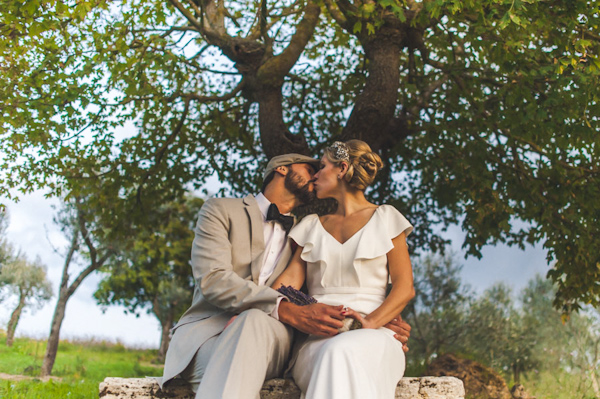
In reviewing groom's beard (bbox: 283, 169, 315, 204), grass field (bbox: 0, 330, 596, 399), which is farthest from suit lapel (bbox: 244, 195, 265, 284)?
grass field (bbox: 0, 330, 596, 399)

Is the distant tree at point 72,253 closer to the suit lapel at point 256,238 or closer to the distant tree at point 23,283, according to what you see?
the distant tree at point 23,283

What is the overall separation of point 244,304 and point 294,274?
2.27 ft

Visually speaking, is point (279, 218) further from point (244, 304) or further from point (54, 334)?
point (54, 334)

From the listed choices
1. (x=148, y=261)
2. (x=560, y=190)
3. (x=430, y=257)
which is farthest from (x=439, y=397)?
(x=148, y=261)

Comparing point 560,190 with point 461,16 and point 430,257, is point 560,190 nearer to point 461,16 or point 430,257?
point 461,16

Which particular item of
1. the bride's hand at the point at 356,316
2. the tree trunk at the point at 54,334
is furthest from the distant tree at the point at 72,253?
the bride's hand at the point at 356,316

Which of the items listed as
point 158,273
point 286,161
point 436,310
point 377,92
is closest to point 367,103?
point 377,92

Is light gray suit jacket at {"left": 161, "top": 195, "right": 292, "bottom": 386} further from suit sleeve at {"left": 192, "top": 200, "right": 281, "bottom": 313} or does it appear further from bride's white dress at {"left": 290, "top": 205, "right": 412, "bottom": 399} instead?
bride's white dress at {"left": 290, "top": 205, "right": 412, "bottom": 399}

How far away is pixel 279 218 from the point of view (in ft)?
15.4

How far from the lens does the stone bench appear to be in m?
3.65

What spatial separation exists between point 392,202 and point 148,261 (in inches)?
464

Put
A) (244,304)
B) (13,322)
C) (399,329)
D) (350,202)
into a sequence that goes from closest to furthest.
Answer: (244,304) → (399,329) → (350,202) → (13,322)

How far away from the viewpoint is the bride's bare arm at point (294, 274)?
14.1ft

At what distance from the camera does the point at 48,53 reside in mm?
8836
